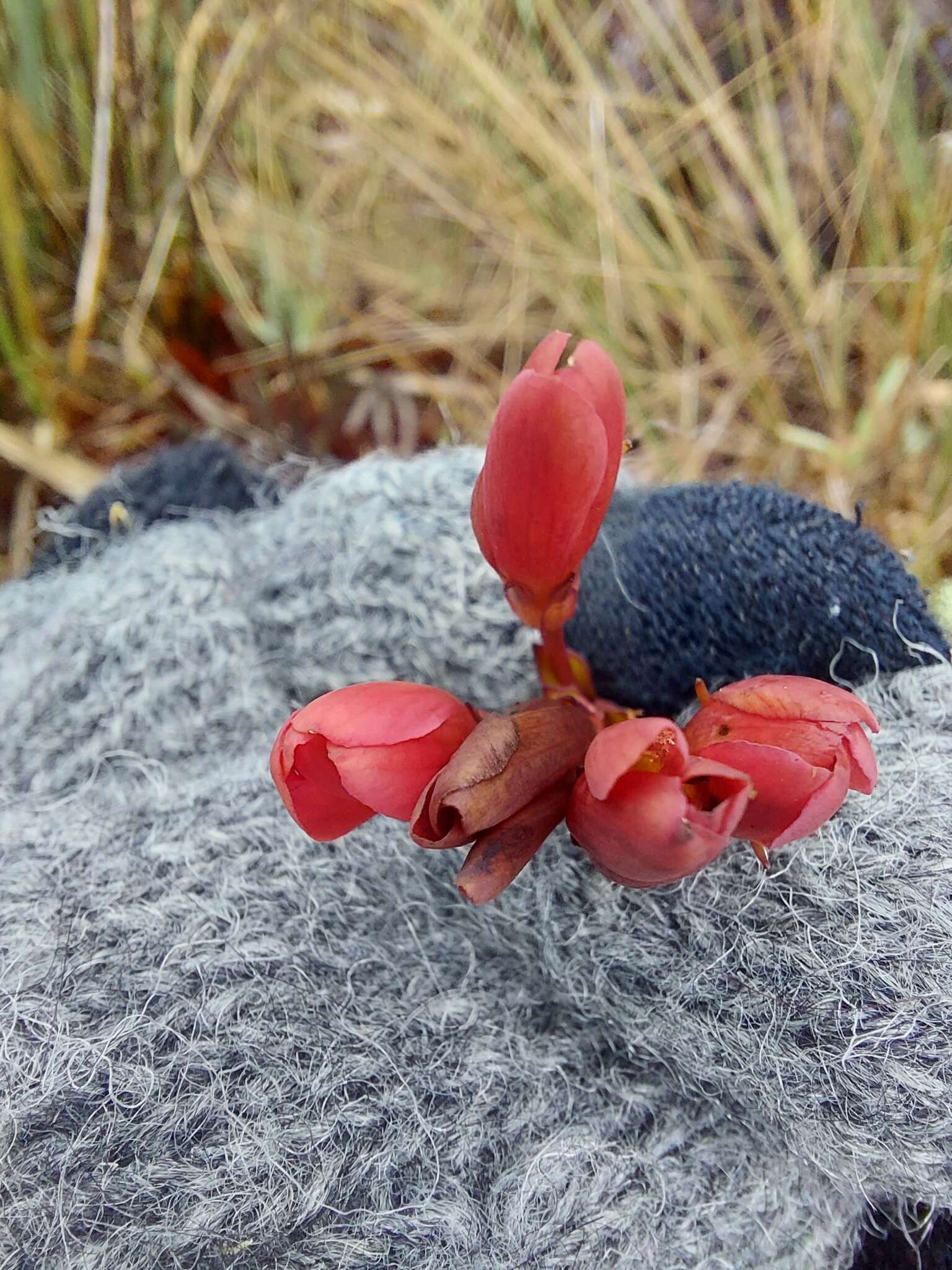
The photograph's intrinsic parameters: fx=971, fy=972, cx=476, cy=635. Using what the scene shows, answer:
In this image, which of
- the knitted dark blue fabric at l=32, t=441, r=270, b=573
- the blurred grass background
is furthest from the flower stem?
the blurred grass background

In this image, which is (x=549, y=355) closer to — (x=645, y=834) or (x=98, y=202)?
(x=645, y=834)

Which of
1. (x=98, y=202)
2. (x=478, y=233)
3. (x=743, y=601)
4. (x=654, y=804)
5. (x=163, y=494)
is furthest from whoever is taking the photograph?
(x=478, y=233)

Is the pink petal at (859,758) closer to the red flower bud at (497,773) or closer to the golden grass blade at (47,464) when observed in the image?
the red flower bud at (497,773)

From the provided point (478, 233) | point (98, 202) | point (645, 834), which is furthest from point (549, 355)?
point (478, 233)

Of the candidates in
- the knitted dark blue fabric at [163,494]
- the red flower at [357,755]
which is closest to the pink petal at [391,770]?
the red flower at [357,755]

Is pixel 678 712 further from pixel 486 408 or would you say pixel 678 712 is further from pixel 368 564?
pixel 486 408

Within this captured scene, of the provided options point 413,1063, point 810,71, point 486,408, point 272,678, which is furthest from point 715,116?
point 413,1063

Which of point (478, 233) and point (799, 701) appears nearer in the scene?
point (799, 701)
